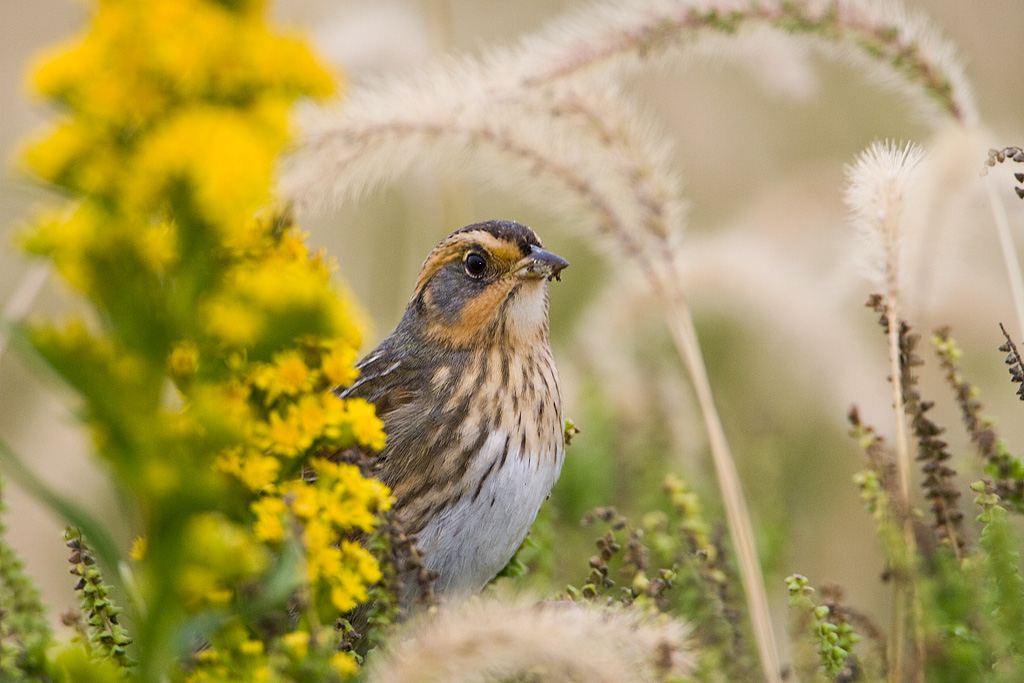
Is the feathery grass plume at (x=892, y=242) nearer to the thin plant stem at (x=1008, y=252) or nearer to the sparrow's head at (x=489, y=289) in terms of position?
the thin plant stem at (x=1008, y=252)

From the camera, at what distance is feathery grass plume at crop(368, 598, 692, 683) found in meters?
1.28

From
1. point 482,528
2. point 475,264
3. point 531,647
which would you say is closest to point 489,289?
point 475,264

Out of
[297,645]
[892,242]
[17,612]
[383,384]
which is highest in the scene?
[383,384]

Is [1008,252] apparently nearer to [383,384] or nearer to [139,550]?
[383,384]

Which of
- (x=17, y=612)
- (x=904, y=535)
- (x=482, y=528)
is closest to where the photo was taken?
(x=17, y=612)

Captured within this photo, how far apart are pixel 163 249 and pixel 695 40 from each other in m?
1.74

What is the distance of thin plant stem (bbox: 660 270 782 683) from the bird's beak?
11.4 inches

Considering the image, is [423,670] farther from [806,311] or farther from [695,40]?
[806,311]

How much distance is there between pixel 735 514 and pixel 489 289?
848mm

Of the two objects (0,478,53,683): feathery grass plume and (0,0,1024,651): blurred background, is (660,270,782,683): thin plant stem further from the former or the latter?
(0,478,53,683): feathery grass plume

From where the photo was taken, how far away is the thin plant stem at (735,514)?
1.81 metres

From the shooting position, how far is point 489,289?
2.57 meters

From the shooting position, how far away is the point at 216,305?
4.14 ft

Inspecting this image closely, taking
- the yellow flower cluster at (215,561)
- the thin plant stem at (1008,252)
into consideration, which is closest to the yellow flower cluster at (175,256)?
the yellow flower cluster at (215,561)
